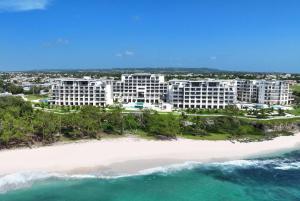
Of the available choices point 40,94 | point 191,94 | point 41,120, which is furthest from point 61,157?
point 40,94

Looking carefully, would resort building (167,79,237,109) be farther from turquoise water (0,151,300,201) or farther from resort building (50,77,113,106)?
turquoise water (0,151,300,201)

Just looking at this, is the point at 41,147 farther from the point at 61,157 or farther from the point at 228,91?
the point at 228,91

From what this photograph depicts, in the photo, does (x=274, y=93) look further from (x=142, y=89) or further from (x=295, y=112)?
(x=142, y=89)

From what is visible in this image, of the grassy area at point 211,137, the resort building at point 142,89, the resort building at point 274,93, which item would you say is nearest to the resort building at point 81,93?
the resort building at point 142,89

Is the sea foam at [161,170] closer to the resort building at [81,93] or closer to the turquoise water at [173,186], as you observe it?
the turquoise water at [173,186]

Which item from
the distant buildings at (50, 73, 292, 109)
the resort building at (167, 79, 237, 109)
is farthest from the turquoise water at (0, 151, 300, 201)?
the distant buildings at (50, 73, 292, 109)

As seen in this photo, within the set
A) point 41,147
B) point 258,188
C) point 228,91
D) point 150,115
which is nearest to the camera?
point 258,188
